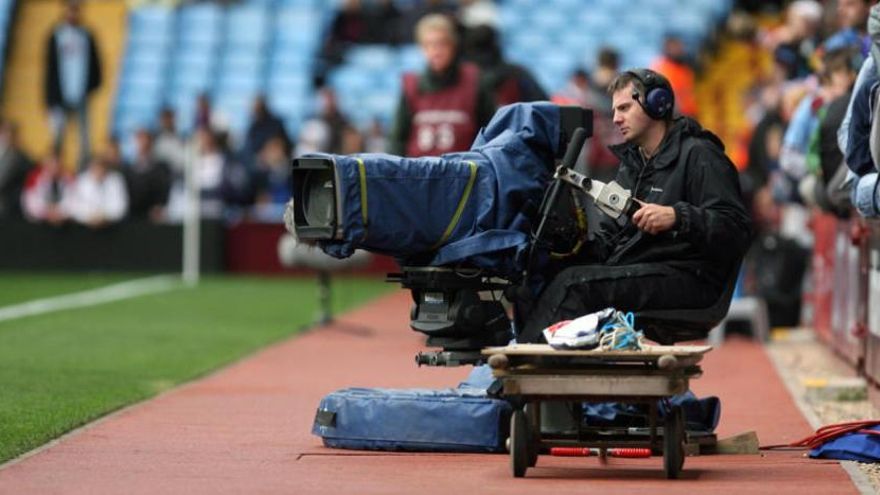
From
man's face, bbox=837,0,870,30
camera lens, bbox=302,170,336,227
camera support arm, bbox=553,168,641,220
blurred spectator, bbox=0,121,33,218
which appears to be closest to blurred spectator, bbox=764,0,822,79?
man's face, bbox=837,0,870,30

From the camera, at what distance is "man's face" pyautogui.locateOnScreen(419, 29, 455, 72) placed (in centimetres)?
1606

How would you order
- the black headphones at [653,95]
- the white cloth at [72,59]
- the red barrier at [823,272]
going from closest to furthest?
1. the black headphones at [653,95]
2. the red barrier at [823,272]
3. the white cloth at [72,59]

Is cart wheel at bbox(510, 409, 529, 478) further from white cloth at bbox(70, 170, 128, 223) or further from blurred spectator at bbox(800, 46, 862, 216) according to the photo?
white cloth at bbox(70, 170, 128, 223)

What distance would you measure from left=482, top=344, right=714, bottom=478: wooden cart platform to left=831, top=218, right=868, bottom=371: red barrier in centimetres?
554

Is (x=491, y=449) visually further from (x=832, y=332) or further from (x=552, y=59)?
(x=552, y=59)

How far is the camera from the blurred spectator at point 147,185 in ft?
97.5

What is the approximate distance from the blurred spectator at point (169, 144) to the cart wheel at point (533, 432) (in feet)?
72.5

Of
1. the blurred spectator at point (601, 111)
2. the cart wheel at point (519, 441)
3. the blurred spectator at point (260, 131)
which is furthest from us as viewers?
the blurred spectator at point (260, 131)

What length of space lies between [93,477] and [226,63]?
26.8 metres

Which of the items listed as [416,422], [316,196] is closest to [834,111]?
[416,422]

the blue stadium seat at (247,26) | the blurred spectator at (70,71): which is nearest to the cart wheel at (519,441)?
the blurred spectator at (70,71)

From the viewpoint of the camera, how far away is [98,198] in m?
28.8

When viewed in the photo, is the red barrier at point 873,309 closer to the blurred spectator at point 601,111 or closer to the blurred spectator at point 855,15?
the blurred spectator at point 855,15

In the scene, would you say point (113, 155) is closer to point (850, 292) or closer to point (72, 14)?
point (72, 14)
